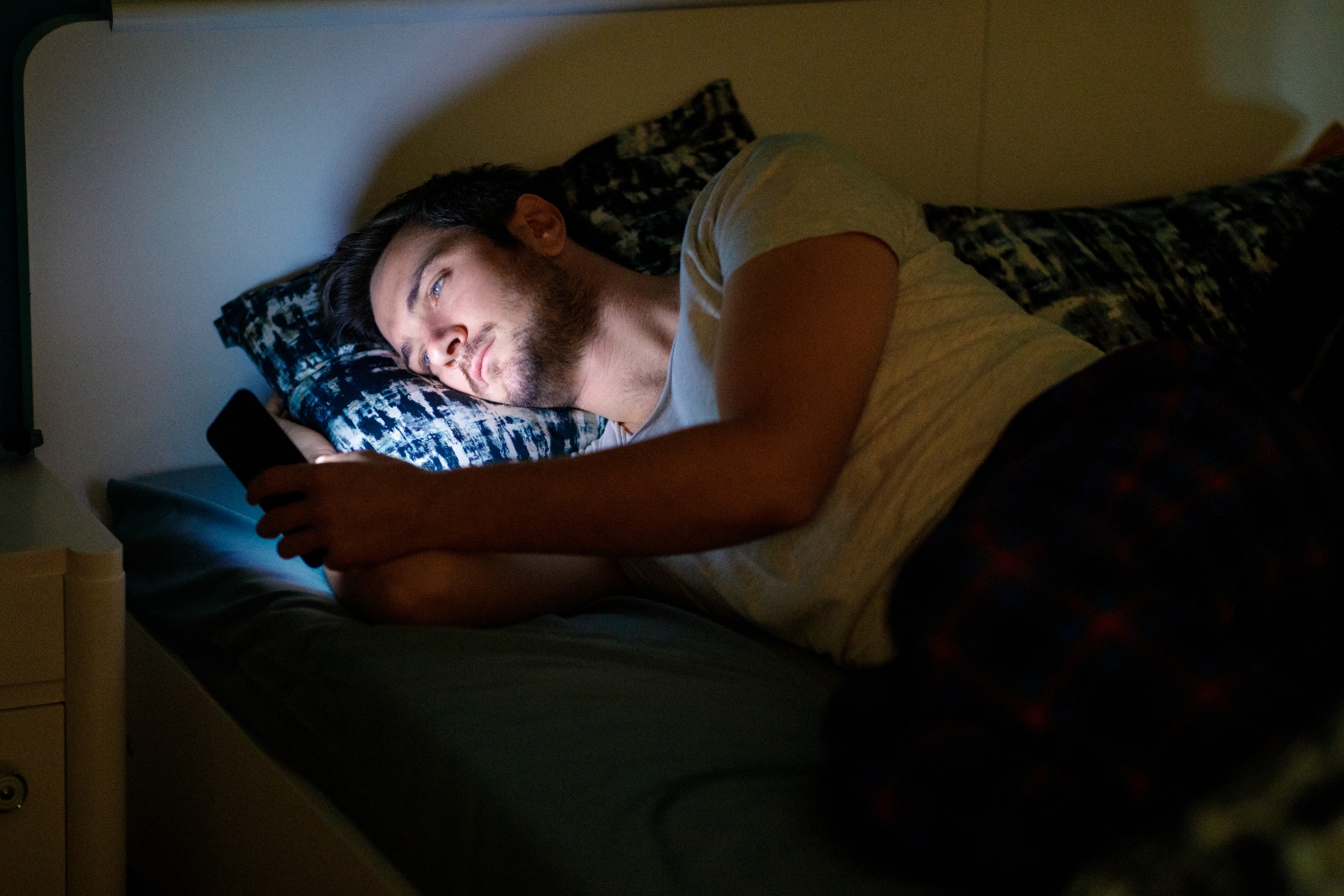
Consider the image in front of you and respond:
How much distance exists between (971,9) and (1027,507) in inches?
58.5

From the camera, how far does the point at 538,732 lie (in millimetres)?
795

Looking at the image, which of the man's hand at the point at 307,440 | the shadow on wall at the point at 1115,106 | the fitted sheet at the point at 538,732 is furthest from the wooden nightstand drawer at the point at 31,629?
the shadow on wall at the point at 1115,106

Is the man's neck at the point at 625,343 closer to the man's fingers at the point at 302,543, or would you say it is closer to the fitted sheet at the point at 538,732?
the fitted sheet at the point at 538,732

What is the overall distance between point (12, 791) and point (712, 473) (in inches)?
26.4

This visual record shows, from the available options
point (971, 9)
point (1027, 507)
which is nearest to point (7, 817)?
point (1027, 507)

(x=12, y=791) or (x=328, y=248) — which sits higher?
(x=328, y=248)

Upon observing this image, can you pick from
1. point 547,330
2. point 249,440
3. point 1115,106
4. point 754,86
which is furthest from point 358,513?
point 1115,106

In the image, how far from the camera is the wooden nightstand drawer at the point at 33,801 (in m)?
1.02

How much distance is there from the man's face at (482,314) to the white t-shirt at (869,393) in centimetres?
24

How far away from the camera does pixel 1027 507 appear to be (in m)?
0.64

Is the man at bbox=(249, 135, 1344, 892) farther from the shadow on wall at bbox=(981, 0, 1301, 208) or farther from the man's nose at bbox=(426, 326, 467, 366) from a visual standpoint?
the shadow on wall at bbox=(981, 0, 1301, 208)

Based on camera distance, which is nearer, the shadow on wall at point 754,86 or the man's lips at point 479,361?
the man's lips at point 479,361

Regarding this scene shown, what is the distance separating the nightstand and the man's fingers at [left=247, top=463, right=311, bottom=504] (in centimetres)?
12

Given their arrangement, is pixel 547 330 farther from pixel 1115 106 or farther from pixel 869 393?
pixel 1115 106
